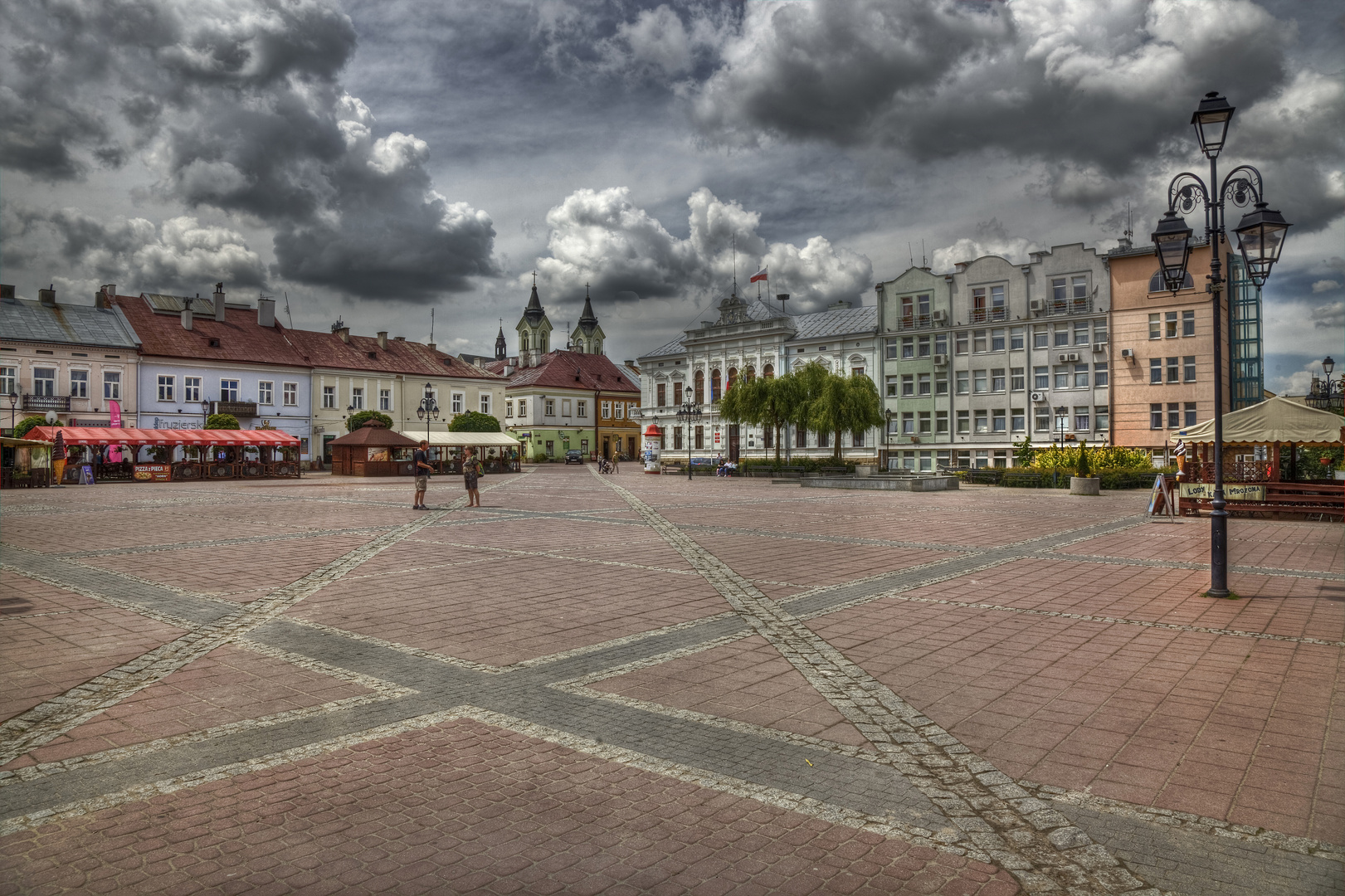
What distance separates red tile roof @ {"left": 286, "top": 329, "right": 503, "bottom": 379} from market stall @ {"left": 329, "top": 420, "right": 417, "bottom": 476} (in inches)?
639

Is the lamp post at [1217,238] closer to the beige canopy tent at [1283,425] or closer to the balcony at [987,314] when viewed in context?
the beige canopy tent at [1283,425]

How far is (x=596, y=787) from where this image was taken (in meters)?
4.12

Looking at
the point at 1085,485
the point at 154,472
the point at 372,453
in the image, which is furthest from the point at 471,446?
the point at 1085,485

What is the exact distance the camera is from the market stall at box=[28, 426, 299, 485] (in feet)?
131

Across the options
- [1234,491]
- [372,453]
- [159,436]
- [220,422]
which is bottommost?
[1234,491]

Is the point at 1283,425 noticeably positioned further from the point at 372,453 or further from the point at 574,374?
the point at 574,374

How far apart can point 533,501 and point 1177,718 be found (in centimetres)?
2125

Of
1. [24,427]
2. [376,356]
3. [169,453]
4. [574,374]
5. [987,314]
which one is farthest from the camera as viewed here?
[574,374]

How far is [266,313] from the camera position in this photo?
62.5m

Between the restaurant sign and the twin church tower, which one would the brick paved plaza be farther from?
the twin church tower

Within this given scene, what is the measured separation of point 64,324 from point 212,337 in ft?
28.7

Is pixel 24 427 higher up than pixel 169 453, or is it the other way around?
pixel 24 427

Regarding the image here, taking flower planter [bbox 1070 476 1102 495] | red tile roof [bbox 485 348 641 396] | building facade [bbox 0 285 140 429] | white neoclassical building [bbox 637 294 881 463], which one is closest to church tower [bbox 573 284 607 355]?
red tile roof [bbox 485 348 641 396]

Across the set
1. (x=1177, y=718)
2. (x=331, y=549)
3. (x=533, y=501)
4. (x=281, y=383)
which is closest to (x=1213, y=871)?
(x=1177, y=718)
